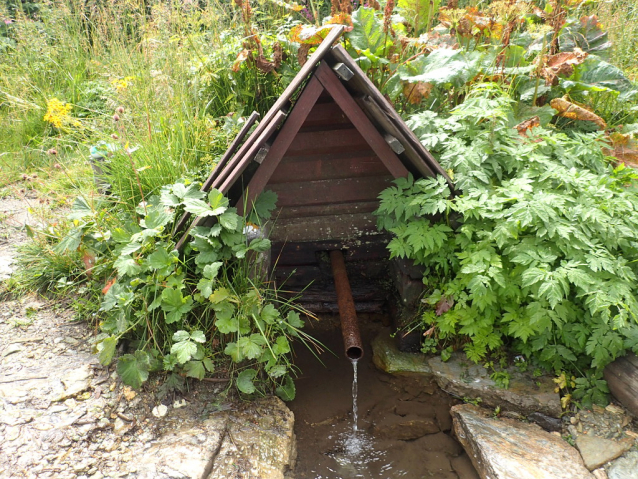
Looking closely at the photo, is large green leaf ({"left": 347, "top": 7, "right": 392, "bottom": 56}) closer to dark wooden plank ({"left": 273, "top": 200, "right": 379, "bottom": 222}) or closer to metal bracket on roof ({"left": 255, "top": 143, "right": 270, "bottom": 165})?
dark wooden plank ({"left": 273, "top": 200, "right": 379, "bottom": 222})

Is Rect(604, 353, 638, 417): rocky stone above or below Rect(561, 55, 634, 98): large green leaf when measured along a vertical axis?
below

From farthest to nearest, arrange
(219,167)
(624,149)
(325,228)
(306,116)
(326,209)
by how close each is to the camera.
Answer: (325,228) < (326,209) < (624,149) < (219,167) < (306,116)

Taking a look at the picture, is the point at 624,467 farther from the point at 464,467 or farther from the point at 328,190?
the point at 328,190

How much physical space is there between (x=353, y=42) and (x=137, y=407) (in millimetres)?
3387

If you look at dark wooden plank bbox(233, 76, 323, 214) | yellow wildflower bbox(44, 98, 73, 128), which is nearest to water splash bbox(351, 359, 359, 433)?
dark wooden plank bbox(233, 76, 323, 214)

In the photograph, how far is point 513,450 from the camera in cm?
271

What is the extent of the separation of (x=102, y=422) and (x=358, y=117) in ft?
7.93

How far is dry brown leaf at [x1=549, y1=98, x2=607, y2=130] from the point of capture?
11.4ft

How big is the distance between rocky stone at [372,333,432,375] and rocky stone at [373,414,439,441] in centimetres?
36

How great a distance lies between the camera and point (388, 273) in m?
4.34

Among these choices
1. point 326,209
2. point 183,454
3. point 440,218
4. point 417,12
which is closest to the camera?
point 183,454

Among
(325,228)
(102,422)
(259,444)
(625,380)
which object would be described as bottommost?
(259,444)

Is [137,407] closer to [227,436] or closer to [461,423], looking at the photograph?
[227,436]

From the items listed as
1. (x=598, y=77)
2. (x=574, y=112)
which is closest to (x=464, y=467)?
(x=574, y=112)
